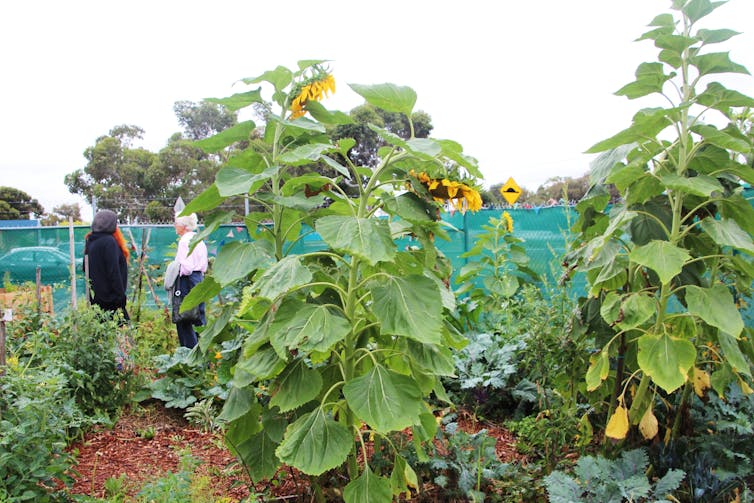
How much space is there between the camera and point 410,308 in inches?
72.3

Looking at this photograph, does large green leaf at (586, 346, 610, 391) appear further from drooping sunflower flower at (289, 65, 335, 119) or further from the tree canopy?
the tree canopy

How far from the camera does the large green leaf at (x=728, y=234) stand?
85.4 inches

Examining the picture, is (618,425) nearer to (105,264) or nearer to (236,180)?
(236,180)

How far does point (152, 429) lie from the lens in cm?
375

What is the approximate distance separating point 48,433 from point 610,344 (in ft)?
8.66

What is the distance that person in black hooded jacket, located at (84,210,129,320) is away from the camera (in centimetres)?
557

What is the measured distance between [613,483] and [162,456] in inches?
98.9

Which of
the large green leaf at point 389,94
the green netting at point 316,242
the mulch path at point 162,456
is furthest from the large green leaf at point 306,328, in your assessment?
the green netting at point 316,242

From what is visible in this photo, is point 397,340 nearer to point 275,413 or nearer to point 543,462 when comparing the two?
point 275,413

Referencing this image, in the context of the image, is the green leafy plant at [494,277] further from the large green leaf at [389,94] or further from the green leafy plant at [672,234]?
the large green leaf at [389,94]

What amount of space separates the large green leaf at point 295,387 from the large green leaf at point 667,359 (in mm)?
1324

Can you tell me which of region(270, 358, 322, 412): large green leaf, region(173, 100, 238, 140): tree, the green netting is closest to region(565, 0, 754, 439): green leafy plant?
region(270, 358, 322, 412): large green leaf

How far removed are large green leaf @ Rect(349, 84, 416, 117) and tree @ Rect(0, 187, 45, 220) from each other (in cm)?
5071

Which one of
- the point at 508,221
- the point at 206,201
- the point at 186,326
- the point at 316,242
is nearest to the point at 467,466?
the point at 206,201
